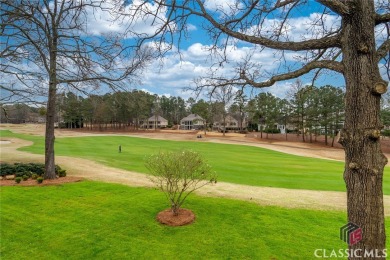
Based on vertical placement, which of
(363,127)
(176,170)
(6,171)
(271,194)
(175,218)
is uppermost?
(363,127)

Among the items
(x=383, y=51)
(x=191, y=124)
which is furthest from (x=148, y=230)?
(x=191, y=124)

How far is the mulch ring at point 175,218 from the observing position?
7.58m

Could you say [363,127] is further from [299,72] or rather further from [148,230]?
[148,230]

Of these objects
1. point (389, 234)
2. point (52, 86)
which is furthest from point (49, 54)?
point (389, 234)

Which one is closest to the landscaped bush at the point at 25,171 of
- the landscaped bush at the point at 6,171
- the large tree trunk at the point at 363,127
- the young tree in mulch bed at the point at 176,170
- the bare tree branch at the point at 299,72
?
the landscaped bush at the point at 6,171

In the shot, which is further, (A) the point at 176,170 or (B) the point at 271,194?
(B) the point at 271,194

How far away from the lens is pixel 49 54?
42.6 feet

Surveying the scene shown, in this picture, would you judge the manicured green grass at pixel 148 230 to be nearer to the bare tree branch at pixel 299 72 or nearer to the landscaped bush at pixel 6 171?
the bare tree branch at pixel 299 72

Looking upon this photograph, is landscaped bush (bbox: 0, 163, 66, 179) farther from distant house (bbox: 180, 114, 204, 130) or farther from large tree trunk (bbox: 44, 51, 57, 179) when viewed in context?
distant house (bbox: 180, 114, 204, 130)

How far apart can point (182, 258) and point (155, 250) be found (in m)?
0.71

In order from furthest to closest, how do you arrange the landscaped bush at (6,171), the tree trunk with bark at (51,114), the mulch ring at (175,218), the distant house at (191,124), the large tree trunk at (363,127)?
the distant house at (191,124) → the landscaped bush at (6,171) → the tree trunk with bark at (51,114) → the mulch ring at (175,218) → the large tree trunk at (363,127)

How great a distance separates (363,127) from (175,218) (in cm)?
591

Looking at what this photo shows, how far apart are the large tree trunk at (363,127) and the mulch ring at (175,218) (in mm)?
5081

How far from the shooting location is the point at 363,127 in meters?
3.15
